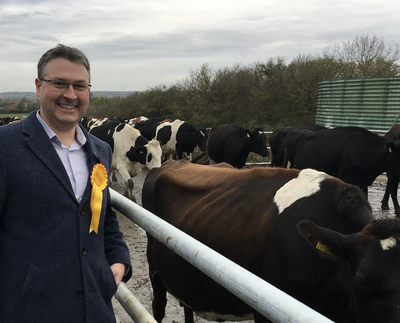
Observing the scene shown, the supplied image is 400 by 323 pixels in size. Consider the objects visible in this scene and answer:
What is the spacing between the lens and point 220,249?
9.42ft

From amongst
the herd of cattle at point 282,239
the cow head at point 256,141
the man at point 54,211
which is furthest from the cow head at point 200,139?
the man at point 54,211

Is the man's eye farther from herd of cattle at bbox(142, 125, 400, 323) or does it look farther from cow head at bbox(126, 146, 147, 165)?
cow head at bbox(126, 146, 147, 165)

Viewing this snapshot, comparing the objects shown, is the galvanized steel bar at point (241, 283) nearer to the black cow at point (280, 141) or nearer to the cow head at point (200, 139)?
the black cow at point (280, 141)

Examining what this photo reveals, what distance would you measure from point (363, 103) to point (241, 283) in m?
16.0

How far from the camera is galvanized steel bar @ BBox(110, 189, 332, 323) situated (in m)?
0.97

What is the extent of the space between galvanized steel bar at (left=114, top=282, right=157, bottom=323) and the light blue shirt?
79cm

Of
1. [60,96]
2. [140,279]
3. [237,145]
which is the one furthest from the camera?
[237,145]

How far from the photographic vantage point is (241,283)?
115 cm

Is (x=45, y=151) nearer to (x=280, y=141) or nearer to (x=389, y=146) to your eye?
(x=389, y=146)

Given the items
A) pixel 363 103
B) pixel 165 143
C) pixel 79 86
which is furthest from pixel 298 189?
pixel 363 103

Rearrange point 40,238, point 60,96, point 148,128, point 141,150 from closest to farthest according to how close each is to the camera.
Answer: point 40,238 < point 60,96 < point 141,150 < point 148,128

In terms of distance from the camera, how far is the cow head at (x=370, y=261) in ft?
6.04

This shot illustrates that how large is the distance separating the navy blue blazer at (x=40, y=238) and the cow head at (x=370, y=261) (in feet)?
3.80

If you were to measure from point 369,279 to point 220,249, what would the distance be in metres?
1.19
